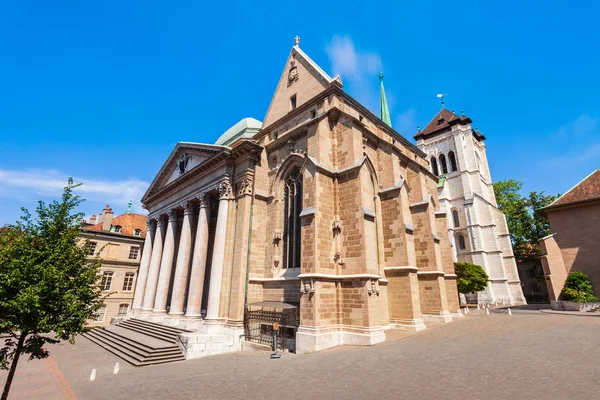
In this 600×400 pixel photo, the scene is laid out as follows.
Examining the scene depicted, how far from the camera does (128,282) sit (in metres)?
34.3

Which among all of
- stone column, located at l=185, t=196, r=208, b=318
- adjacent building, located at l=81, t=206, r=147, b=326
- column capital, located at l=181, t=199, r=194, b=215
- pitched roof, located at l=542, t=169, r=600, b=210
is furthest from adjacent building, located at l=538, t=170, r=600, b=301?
adjacent building, located at l=81, t=206, r=147, b=326

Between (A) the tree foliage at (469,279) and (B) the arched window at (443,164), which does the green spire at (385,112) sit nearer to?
(B) the arched window at (443,164)

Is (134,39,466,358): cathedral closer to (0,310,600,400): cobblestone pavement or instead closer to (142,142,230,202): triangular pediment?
(142,142,230,202): triangular pediment

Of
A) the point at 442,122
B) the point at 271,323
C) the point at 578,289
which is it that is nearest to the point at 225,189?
the point at 271,323

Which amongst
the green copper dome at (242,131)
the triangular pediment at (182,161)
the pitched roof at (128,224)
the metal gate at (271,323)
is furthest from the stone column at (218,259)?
the pitched roof at (128,224)

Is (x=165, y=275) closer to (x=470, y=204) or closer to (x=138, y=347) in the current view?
(x=138, y=347)

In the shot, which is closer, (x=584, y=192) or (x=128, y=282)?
(x=584, y=192)

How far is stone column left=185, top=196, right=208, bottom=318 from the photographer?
18.3 metres

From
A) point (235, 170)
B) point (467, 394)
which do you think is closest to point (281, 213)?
point (235, 170)

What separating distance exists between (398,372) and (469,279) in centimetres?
3028

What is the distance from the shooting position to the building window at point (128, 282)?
3396 cm

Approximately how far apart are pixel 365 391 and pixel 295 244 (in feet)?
33.5

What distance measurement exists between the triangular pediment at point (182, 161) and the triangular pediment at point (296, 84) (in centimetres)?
498

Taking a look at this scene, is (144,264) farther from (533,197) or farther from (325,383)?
(533,197)
